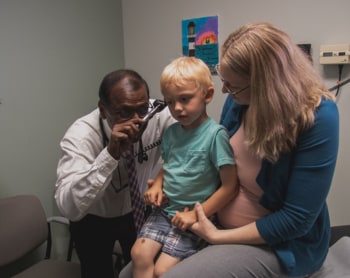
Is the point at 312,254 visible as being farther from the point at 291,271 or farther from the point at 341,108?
the point at 341,108

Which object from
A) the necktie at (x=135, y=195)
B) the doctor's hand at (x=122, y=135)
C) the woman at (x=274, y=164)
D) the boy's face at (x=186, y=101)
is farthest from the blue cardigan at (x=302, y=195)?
the necktie at (x=135, y=195)

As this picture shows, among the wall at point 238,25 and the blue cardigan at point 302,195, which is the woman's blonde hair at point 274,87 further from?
the wall at point 238,25

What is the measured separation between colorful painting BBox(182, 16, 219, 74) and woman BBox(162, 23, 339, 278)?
140 cm

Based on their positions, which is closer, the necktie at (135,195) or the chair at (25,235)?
the necktie at (135,195)

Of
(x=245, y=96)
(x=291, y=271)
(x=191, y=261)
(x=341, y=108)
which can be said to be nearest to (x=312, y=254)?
(x=291, y=271)

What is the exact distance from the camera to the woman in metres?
0.94

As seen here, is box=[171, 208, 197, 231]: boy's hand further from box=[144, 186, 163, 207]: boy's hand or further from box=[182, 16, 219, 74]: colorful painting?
box=[182, 16, 219, 74]: colorful painting

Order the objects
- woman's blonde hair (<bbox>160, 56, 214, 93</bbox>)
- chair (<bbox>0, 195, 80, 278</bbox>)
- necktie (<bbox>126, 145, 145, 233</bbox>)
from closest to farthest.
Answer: woman's blonde hair (<bbox>160, 56, 214, 93</bbox>), necktie (<bbox>126, 145, 145, 233</bbox>), chair (<bbox>0, 195, 80, 278</bbox>)

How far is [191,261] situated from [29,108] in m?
1.53

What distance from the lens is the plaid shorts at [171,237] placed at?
1133 mm

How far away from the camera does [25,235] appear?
6.42 ft

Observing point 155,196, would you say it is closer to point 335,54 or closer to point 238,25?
point 335,54

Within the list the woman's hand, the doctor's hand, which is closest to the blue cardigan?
the woman's hand

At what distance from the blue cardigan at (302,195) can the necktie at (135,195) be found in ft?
1.91
